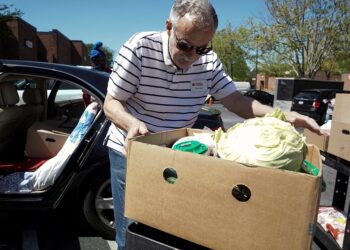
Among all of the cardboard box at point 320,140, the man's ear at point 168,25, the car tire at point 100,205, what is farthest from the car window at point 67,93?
the man's ear at point 168,25

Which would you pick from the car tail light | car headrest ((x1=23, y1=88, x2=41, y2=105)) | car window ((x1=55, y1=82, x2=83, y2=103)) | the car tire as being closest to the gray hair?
the car tire

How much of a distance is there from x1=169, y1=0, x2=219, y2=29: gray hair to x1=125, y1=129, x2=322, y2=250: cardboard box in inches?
21.8

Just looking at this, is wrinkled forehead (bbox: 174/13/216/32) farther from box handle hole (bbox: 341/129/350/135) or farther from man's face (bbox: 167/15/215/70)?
box handle hole (bbox: 341/129/350/135)

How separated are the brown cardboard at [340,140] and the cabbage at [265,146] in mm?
970

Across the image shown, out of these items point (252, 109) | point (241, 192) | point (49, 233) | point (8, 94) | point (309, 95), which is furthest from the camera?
point (309, 95)

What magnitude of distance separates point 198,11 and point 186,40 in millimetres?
132

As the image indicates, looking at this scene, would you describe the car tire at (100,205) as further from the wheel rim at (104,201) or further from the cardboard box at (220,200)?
the cardboard box at (220,200)

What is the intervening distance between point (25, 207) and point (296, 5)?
2118cm

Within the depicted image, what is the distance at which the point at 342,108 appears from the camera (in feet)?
7.07

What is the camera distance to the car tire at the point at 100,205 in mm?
3064

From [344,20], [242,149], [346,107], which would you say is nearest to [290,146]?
[242,149]

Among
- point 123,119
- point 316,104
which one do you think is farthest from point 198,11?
point 316,104

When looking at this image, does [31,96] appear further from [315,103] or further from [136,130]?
[315,103]

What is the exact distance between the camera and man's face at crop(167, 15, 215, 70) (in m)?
1.51
